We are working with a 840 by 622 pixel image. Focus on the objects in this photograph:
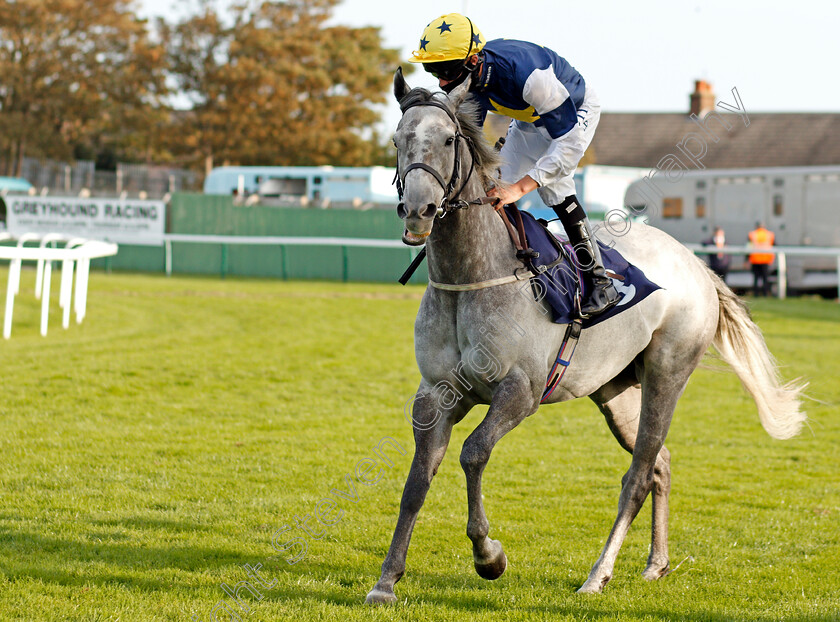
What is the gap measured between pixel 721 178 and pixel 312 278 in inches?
400

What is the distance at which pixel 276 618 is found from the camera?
3727 millimetres

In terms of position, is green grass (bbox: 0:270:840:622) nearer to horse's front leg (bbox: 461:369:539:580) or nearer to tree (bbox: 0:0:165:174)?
horse's front leg (bbox: 461:369:539:580)

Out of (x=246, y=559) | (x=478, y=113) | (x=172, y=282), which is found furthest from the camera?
(x=172, y=282)

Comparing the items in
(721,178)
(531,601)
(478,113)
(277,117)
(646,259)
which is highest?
(277,117)

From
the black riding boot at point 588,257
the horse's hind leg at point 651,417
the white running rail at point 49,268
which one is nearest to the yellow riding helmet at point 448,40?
the black riding boot at point 588,257

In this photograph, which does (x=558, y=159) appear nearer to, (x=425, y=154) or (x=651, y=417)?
(x=425, y=154)

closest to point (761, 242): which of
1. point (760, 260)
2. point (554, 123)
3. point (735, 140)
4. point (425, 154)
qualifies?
point (760, 260)

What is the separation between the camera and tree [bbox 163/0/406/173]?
3778 cm

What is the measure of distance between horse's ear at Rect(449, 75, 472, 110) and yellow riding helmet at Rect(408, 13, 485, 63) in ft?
0.37

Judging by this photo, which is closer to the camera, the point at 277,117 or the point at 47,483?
the point at 47,483

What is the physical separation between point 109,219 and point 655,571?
20.8 m

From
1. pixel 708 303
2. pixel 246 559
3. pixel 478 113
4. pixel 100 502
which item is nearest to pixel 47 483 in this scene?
pixel 100 502

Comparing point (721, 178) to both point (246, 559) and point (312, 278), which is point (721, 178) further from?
point (246, 559)

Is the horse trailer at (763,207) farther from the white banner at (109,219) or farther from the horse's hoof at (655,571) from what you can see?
the horse's hoof at (655,571)
